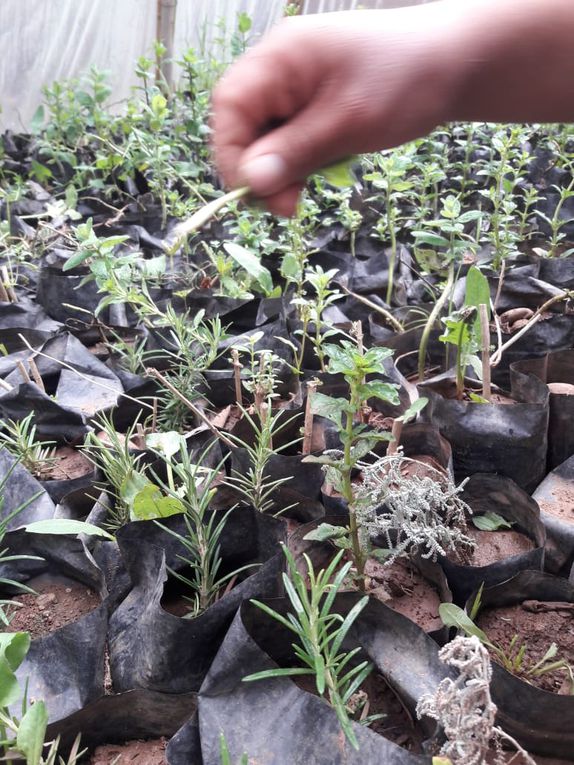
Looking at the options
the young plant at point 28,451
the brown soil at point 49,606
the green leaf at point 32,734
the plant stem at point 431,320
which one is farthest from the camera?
the plant stem at point 431,320

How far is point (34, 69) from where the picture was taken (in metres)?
5.46

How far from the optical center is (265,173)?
580 millimetres

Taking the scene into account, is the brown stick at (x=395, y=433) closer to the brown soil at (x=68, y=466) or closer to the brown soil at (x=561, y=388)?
the brown soil at (x=561, y=388)

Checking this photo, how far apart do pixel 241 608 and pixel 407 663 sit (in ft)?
0.85

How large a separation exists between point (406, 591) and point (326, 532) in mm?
216

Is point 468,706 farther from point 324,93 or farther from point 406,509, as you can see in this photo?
point 324,93

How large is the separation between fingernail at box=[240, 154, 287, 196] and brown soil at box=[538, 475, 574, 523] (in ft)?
3.20

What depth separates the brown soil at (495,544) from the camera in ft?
3.94

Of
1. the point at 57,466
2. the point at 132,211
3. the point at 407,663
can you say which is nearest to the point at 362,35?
the point at 407,663

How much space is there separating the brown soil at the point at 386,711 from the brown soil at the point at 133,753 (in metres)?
0.23

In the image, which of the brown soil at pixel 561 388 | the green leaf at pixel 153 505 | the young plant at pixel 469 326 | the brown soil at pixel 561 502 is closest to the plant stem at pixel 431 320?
the young plant at pixel 469 326

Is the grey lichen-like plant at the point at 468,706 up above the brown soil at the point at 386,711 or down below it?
above

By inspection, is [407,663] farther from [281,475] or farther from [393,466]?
[281,475]

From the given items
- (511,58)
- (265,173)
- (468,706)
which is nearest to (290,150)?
(265,173)
